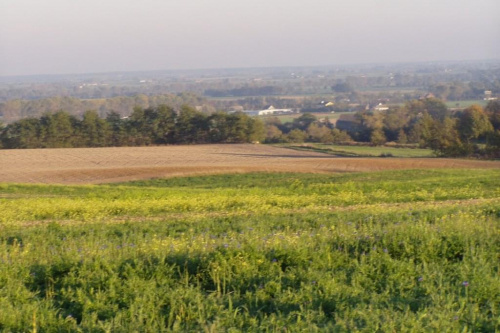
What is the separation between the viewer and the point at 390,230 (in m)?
7.52

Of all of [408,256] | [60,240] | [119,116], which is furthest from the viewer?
[119,116]

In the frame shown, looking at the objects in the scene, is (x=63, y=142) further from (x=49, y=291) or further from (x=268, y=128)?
(x=49, y=291)

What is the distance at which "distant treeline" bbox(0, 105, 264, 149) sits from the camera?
54.1 m

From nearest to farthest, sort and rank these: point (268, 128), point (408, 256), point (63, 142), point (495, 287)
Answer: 1. point (495, 287)
2. point (408, 256)
3. point (63, 142)
4. point (268, 128)

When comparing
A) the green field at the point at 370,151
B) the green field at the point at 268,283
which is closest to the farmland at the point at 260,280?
the green field at the point at 268,283

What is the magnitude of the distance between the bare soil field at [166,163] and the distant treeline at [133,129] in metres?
5.64

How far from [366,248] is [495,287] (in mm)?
1751

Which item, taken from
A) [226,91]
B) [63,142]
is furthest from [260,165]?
[226,91]

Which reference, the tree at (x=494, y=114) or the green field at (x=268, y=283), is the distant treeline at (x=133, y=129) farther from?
the green field at (x=268, y=283)

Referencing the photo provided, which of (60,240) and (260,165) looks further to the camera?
(260,165)

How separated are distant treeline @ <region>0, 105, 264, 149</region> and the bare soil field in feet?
18.5

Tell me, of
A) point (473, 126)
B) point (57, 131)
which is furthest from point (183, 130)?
point (473, 126)

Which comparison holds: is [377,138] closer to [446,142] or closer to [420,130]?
[420,130]

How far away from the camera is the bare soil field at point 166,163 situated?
32.9m
